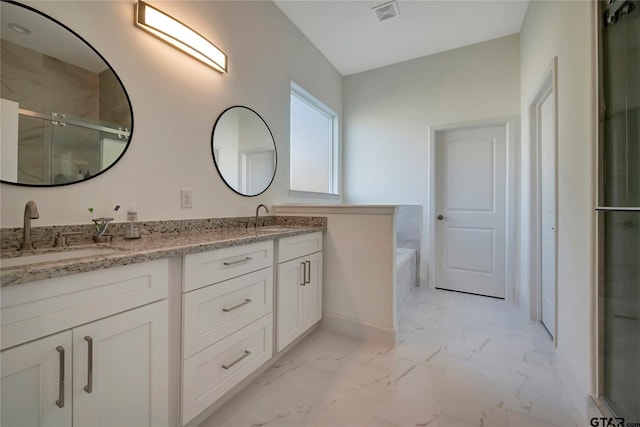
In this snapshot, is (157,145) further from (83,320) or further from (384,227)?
(384,227)

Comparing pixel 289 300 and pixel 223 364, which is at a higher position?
pixel 289 300

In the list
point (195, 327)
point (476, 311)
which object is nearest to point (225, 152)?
point (195, 327)

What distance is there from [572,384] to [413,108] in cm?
293

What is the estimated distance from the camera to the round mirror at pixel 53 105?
103 cm

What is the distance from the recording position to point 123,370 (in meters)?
0.89

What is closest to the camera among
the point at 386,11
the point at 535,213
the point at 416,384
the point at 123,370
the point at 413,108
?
the point at 123,370

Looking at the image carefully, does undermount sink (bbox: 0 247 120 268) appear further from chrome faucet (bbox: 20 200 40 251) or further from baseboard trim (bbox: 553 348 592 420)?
baseboard trim (bbox: 553 348 592 420)

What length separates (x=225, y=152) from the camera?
6.33 feet

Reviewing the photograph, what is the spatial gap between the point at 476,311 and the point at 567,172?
5.26 ft

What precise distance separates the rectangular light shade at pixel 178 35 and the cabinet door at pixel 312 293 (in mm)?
1511

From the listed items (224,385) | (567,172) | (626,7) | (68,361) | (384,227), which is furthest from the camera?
(384,227)

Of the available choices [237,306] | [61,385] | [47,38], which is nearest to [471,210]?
[237,306]

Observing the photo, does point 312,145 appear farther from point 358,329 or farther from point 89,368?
point 89,368

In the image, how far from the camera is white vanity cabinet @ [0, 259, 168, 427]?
683mm
